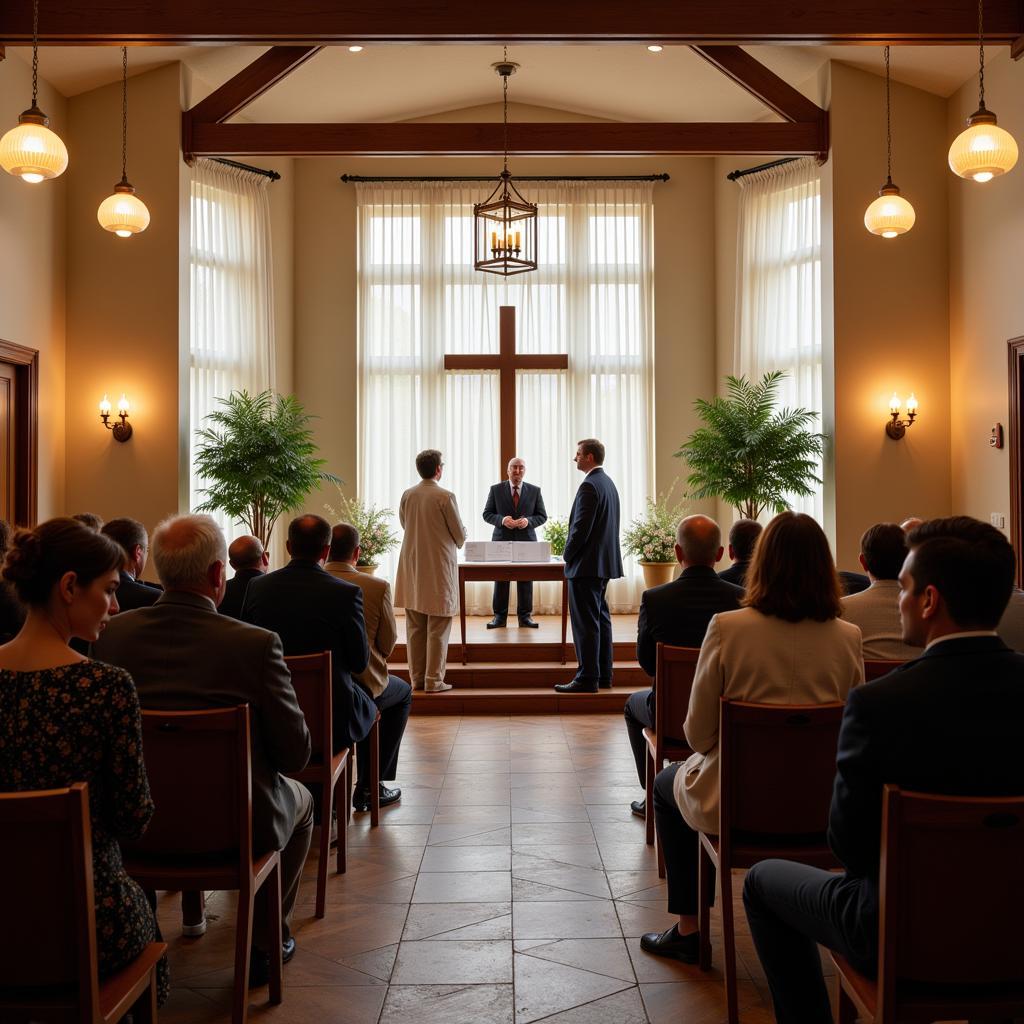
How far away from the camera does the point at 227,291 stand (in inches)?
359

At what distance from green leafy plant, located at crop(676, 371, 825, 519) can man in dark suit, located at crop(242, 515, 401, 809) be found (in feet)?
15.0

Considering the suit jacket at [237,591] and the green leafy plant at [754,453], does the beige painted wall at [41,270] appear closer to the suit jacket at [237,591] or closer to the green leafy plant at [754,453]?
the suit jacket at [237,591]

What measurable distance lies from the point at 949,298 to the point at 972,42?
1.98 metres

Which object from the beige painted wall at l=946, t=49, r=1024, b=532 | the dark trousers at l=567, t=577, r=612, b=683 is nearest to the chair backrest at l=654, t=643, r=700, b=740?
the dark trousers at l=567, t=577, r=612, b=683

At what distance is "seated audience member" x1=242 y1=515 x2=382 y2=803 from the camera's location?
361 centimetres

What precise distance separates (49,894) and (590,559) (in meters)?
5.07

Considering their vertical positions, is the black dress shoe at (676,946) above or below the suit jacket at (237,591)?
below

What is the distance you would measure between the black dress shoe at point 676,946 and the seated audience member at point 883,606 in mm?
1078

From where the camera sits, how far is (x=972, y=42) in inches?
239

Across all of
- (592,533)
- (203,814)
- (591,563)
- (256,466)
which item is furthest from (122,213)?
(203,814)

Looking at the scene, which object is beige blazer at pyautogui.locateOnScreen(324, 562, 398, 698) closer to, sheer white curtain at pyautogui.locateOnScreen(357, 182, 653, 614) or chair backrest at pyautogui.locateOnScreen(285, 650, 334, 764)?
chair backrest at pyautogui.locateOnScreen(285, 650, 334, 764)

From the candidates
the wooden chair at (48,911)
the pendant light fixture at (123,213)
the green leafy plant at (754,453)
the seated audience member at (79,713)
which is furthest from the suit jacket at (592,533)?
the wooden chair at (48,911)
